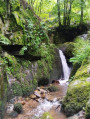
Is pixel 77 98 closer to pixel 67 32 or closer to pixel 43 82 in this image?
pixel 43 82

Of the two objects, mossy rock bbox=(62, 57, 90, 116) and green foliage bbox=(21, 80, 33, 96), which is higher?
mossy rock bbox=(62, 57, 90, 116)

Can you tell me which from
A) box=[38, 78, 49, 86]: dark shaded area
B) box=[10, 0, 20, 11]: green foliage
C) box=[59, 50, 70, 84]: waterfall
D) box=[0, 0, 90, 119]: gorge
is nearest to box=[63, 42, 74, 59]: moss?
box=[0, 0, 90, 119]: gorge

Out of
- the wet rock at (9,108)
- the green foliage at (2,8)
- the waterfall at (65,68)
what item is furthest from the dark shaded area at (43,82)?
the green foliage at (2,8)

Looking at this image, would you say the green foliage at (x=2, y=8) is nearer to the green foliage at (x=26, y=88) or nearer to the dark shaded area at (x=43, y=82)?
the green foliage at (x=26, y=88)

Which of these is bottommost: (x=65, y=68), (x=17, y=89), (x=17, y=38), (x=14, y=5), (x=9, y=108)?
(x=65, y=68)

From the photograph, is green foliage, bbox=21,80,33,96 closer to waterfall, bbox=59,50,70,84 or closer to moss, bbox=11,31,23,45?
moss, bbox=11,31,23,45

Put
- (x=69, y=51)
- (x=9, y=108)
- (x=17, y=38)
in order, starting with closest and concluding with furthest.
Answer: (x=9, y=108)
(x=17, y=38)
(x=69, y=51)

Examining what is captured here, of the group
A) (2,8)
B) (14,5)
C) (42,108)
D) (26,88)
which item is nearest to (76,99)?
(42,108)

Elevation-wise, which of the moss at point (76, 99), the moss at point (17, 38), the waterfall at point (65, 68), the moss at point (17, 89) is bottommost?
the waterfall at point (65, 68)

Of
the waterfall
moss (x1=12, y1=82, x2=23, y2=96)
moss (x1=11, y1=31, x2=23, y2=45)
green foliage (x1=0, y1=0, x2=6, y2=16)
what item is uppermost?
green foliage (x1=0, y1=0, x2=6, y2=16)

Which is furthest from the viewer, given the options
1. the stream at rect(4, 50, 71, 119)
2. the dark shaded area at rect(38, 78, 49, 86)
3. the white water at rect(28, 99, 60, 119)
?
the dark shaded area at rect(38, 78, 49, 86)

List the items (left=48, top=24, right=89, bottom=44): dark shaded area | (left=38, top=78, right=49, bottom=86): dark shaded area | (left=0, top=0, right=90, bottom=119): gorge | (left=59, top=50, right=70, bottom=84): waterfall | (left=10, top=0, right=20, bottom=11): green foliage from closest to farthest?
(left=0, top=0, right=90, bottom=119): gorge, (left=10, top=0, right=20, bottom=11): green foliage, (left=38, top=78, right=49, bottom=86): dark shaded area, (left=59, top=50, right=70, bottom=84): waterfall, (left=48, top=24, right=89, bottom=44): dark shaded area

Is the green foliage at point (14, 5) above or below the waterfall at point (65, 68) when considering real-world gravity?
above

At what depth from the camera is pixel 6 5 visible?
6359 mm
